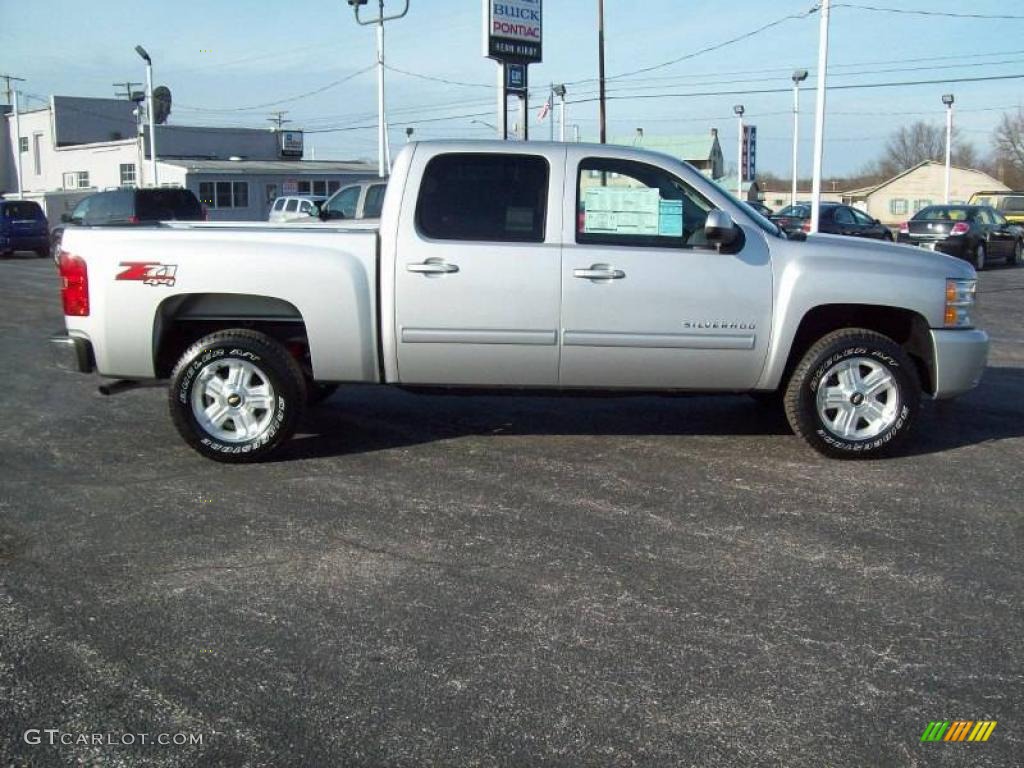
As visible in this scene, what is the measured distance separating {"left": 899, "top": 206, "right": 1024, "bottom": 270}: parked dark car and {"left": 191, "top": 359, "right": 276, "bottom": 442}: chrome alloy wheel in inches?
864

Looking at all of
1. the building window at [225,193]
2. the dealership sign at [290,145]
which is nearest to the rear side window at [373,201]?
the building window at [225,193]

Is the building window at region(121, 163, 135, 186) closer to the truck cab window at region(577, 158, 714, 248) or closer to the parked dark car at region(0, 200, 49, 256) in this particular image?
the parked dark car at region(0, 200, 49, 256)

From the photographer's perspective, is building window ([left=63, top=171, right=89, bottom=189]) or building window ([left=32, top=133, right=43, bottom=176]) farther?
building window ([left=32, top=133, right=43, bottom=176])

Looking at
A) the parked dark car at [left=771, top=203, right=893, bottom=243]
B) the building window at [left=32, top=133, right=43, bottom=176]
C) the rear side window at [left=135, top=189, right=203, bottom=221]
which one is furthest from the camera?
the building window at [left=32, top=133, right=43, bottom=176]

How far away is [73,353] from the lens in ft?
21.0

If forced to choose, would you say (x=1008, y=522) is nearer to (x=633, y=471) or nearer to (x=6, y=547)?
(x=633, y=471)

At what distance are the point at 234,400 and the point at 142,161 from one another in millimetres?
49443

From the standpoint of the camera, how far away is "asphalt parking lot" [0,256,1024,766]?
3.24 meters

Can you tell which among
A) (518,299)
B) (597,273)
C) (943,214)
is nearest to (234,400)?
(518,299)

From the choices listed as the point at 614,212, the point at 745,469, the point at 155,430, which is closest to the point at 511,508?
the point at 745,469

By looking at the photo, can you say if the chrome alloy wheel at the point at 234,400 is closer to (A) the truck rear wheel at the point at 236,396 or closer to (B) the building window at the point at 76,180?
Answer: (A) the truck rear wheel at the point at 236,396

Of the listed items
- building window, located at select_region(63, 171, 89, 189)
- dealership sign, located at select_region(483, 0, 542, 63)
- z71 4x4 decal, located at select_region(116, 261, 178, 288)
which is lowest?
z71 4x4 decal, located at select_region(116, 261, 178, 288)

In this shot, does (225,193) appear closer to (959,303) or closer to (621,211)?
(621,211)
